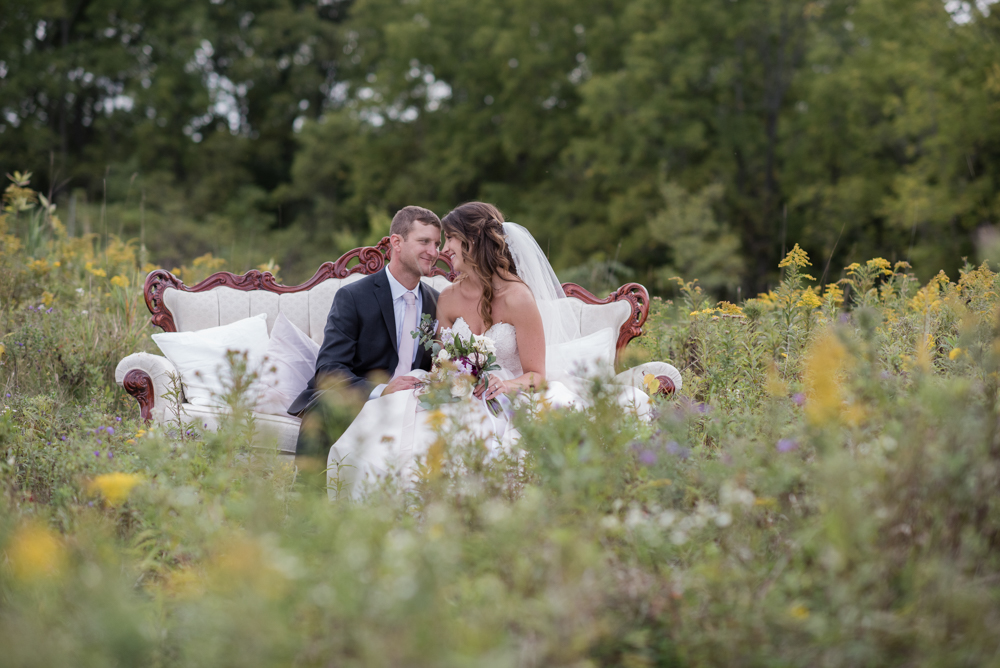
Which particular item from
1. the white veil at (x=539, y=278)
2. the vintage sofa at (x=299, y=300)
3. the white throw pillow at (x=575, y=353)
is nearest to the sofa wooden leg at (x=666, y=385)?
the white throw pillow at (x=575, y=353)

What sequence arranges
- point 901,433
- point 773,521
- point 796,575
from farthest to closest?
point 773,521 < point 901,433 < point 796,575

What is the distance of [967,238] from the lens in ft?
41.7

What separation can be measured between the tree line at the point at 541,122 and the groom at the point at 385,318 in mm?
7232

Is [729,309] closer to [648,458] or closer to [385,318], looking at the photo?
[385,318]

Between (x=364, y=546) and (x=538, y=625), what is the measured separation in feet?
1.35

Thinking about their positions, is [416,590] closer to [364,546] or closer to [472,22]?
[364,546]

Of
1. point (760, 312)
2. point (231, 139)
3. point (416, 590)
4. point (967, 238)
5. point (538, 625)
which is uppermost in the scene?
point (231, 139)

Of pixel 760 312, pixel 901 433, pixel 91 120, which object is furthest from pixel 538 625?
pixel 91 120

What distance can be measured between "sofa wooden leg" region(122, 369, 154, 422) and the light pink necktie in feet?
4.24

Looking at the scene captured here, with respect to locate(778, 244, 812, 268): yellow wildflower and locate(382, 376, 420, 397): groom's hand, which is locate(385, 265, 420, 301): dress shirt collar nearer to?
locate(382, 376, 420, 397): groom's hand

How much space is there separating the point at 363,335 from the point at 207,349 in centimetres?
90

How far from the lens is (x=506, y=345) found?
391 cm

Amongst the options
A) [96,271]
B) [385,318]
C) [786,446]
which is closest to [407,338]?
[385,318]

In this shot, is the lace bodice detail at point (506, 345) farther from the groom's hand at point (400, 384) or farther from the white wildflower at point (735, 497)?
the white wildflower at point (735, 497)
